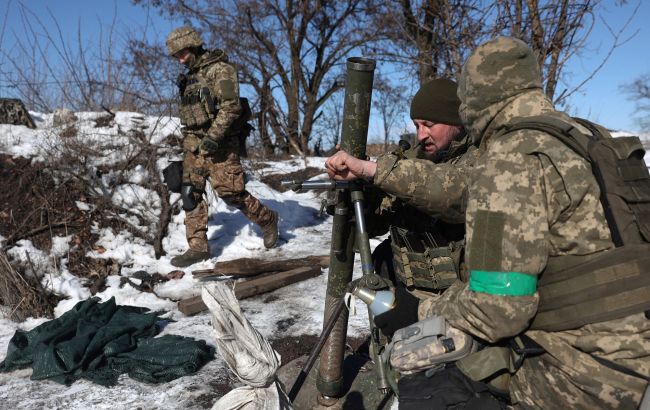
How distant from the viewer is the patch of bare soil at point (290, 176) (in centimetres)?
866

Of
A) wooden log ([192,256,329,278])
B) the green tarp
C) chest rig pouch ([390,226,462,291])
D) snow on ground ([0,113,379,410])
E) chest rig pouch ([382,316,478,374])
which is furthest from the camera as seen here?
wooden log ([192,256,329,278])

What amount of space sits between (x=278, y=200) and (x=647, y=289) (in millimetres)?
6635

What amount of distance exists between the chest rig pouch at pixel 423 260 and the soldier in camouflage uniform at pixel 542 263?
0.79 metres

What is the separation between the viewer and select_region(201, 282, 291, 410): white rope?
196 cm

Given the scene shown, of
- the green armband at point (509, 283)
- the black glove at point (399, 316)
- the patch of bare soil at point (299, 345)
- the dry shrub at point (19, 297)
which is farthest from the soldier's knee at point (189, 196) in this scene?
the green armband at point (509, 283)

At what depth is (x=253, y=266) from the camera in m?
5.49

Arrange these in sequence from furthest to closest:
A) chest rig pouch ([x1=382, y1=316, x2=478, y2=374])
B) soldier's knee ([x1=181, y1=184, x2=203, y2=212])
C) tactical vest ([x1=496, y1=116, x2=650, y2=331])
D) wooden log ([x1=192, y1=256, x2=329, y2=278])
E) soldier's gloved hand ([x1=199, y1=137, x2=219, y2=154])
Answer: soldier's knee ([x1=181, y1=184, x2=203, y2=212])
soldier's gloved hand ([x1=199, y1=137, x2=219, y2=154])
wooden log ([x1=192, y1=256, x2=329, y2=278])
chest rig pouch ([x1=382, y1=316, x2=478, y2=374])
tactical vest ([x1=496, y1=116, x2=650, y2=331])

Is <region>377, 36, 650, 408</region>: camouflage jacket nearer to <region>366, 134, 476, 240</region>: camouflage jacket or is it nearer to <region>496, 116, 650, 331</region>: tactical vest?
<region>496, 116, 650, 331</region>: tactical vest

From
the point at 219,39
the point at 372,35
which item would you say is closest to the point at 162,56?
the point at 219,39

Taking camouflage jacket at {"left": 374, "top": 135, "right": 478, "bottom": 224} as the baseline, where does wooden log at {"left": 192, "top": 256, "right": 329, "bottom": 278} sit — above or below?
below

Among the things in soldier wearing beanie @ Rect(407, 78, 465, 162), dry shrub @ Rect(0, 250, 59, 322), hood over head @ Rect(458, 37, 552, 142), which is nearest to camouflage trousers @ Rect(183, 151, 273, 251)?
dry shrub @ Rect(0, 250, 59, 322)

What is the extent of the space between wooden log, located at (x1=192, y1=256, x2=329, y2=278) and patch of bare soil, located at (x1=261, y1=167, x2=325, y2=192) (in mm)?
2899

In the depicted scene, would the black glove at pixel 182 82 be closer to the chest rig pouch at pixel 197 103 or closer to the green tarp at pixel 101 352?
the chest rig pouch at pixel 197 103

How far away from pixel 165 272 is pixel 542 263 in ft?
15.5
